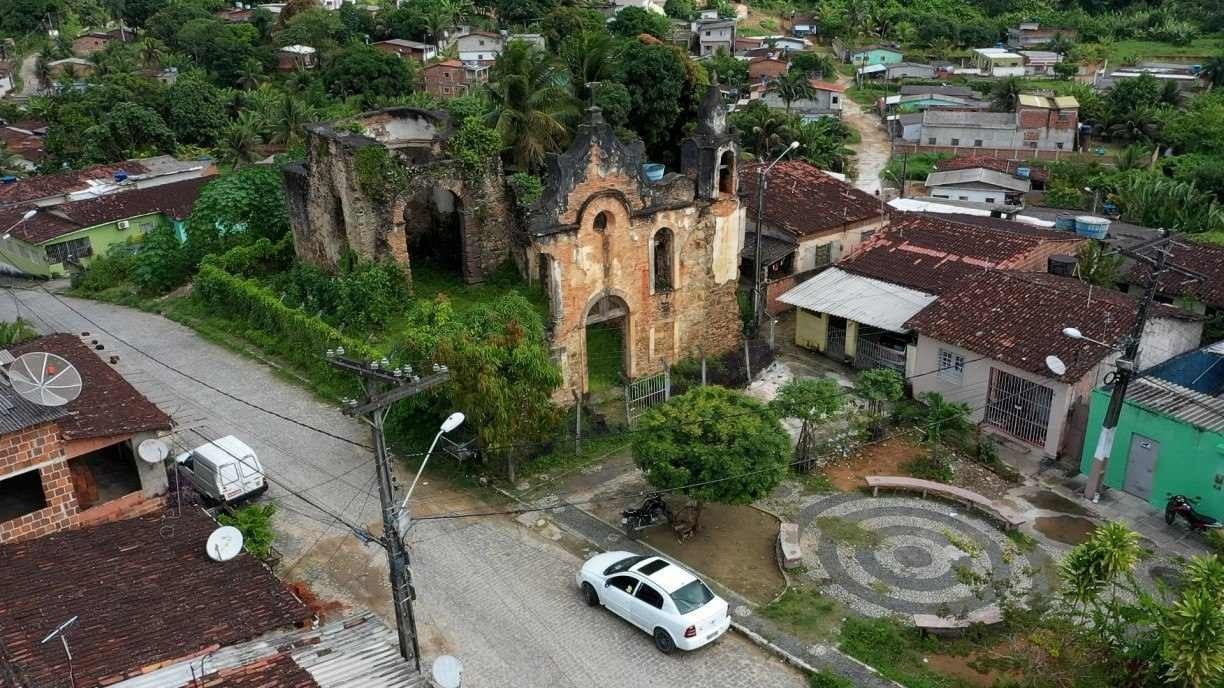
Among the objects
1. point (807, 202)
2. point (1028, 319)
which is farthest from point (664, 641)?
point (807, 202)

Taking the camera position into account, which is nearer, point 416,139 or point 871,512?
point 871,512

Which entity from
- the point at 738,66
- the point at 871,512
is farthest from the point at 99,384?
the point at 738,66

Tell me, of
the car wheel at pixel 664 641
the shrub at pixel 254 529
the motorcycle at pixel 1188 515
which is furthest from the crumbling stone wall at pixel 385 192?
the motorcycle at pixel 1188 515

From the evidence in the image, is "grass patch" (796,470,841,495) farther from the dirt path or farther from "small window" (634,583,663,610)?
the dirt path

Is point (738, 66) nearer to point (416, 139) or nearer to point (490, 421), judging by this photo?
point (416, 139)

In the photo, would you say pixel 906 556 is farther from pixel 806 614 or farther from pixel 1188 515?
pixel 1188 515

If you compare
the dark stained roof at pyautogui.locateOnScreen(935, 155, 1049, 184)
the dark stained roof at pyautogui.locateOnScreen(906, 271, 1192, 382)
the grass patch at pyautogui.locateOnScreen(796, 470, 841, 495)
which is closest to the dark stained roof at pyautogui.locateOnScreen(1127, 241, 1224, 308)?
the dark stained roof at pyautogui.locateOnScreen(906, 271, 1192, 382)

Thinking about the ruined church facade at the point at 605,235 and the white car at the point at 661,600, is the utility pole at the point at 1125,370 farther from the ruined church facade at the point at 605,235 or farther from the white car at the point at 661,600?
the ruined church facade at the point at 605,235
